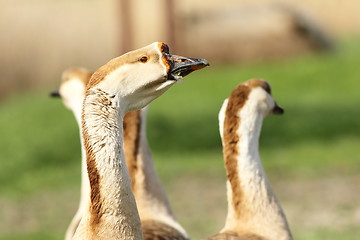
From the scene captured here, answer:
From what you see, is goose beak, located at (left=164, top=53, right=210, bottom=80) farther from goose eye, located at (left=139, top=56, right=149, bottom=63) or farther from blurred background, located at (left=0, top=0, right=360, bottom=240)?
blurred background, located at (left=0, top=0, right=360, bottom=240)

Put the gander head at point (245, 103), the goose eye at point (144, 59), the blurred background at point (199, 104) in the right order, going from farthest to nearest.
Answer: the blurred background at point (199, 104) < the gander head at point (245, 103) < the goose eye at point (144, 59)

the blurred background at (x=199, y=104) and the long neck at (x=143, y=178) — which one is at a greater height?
the long neck at (x=143, y=178)

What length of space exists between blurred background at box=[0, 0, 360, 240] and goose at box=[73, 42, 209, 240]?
4450 millimetres

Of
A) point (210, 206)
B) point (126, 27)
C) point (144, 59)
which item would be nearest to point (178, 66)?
point (144, 59)

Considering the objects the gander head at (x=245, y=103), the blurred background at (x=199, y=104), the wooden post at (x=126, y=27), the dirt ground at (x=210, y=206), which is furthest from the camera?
the wooden post at (x=126, y=27)

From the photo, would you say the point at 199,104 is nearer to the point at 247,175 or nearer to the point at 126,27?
the point at 126,27

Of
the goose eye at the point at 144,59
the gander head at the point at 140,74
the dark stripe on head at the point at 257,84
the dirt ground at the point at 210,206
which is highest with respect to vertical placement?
the goose eye at the point at 144,59

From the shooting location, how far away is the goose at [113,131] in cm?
364

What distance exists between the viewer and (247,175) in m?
5.18

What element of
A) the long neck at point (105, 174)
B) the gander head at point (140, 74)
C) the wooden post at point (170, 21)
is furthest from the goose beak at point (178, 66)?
the wooden post at point (170, 21)

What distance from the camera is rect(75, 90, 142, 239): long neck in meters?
3.63

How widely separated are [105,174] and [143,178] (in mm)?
2001

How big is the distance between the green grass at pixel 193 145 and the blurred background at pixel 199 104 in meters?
0.03

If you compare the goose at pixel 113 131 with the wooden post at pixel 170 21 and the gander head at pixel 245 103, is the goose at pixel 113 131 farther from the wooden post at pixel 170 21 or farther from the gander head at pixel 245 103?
the wooden post at pixel 170 21
